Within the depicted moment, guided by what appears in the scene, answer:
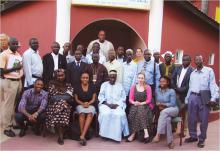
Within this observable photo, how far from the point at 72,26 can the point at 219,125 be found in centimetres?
450

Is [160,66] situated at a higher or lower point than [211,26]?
lower

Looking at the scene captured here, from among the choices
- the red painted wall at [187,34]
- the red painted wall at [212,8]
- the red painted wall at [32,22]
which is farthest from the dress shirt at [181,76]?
the red painted wall at [212,8]

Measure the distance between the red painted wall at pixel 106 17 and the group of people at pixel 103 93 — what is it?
6.84 ft

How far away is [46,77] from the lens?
309 inches

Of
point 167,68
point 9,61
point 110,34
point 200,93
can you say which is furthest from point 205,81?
point 110,34

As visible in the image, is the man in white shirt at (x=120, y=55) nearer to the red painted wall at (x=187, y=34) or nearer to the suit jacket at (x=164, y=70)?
the suit jacket at (x=164, y=70)

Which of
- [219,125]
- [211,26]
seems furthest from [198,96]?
[211,26]

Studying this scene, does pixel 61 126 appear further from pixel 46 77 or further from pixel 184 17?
pixel 184 17

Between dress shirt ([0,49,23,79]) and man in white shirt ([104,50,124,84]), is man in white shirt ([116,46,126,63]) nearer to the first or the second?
man in white shirt ([104,50,124,84])

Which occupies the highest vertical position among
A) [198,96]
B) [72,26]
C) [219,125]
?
[72,26]

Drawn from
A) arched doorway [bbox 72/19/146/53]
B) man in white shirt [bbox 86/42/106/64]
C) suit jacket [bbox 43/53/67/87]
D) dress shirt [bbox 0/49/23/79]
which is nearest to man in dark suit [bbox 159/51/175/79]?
man in white shirt [bbox 86/42/106/64]

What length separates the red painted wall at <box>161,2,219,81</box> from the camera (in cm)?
A: 1056

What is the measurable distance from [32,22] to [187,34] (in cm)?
449

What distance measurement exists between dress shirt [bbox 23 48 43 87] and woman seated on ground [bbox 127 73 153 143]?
1.93 metres
